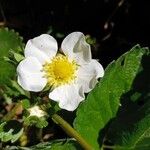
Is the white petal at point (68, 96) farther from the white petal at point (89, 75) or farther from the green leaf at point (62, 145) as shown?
the green leaf at point (62, 145)

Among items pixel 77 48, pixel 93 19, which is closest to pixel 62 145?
pixel 77 48

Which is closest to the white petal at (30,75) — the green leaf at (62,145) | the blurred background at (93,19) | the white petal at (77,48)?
the white petal at (77,48)

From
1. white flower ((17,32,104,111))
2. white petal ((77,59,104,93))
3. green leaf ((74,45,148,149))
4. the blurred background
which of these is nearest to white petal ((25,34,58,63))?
white flower ((17,32,104,111))

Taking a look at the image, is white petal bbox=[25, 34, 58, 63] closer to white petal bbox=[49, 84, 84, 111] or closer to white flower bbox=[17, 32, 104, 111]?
white flower bbox=[17, 32, 104, 111]

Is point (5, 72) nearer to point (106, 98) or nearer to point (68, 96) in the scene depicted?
point (68, 96)

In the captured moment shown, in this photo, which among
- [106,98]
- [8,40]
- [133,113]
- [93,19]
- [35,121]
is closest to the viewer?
[35,121]

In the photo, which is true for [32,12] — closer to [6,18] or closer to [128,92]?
[6,18]
